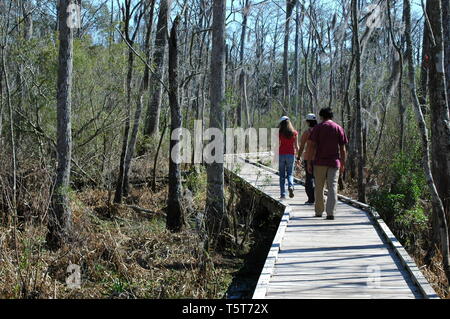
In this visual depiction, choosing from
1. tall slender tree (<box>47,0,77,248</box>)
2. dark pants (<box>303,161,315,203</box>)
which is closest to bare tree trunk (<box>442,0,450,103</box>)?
dark pants (<box>303,161,315,203</box>)

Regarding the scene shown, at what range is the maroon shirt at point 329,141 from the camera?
7.41 meters

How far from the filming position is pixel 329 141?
24.4 ft

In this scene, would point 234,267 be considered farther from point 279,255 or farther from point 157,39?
point 157,39

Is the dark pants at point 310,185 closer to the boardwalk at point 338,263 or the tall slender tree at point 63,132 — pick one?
the boardwalk at point 338,263

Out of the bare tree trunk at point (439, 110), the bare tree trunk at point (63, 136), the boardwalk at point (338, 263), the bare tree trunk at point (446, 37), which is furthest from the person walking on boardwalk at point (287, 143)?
the bare tree trunk at point (63, 136)

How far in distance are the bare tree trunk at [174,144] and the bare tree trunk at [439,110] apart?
164 inches

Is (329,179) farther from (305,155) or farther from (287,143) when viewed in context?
(287,143)

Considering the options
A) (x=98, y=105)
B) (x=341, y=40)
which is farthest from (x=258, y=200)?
(x=341, y=40)

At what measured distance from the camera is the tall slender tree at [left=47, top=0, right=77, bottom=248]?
7.65m

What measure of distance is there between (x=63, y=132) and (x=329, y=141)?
4062mm

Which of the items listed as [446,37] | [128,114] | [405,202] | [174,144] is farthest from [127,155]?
[446,37]

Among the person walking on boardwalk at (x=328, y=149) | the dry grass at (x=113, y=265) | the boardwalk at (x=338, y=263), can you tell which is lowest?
the dry grass at (x=113, y=265)
